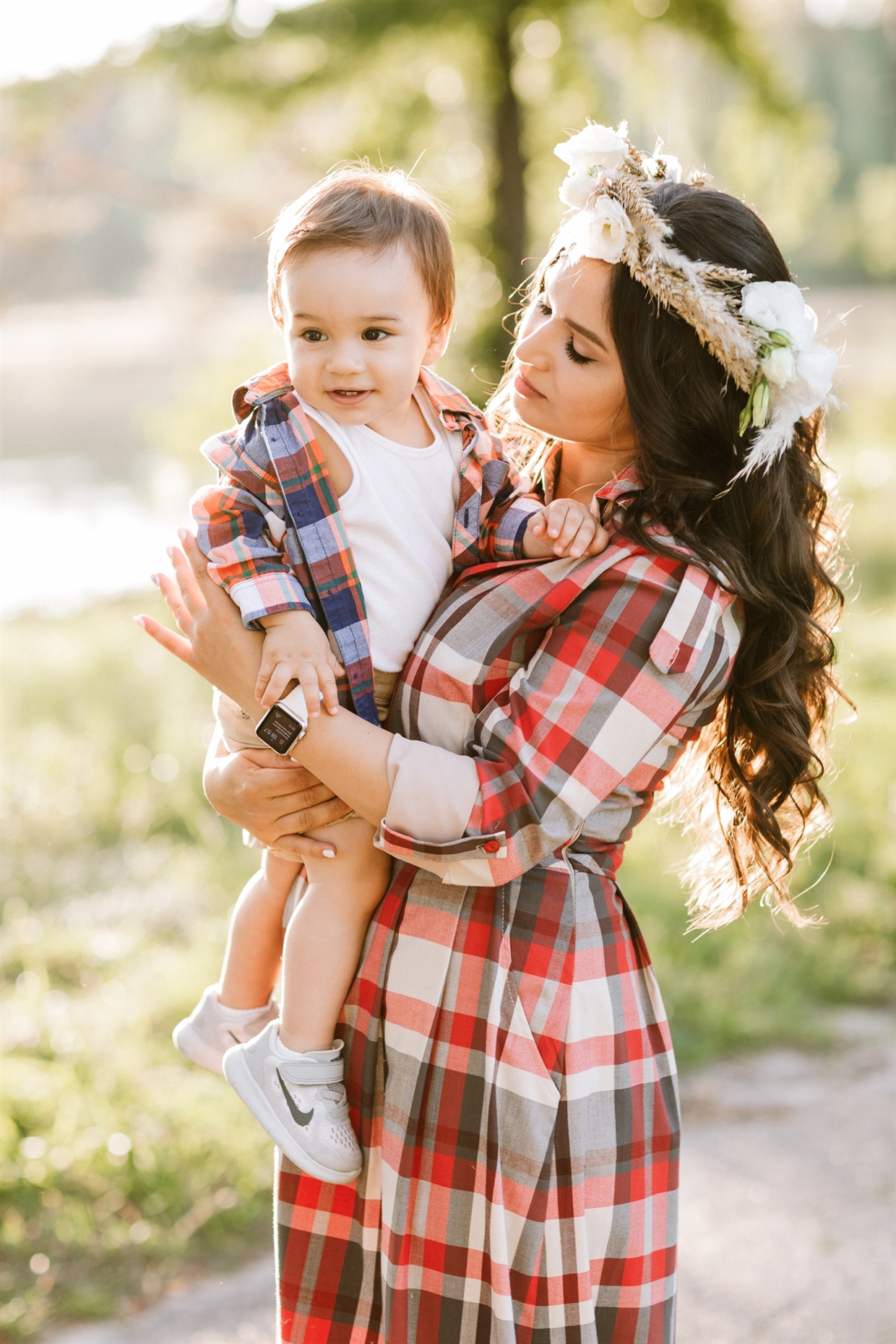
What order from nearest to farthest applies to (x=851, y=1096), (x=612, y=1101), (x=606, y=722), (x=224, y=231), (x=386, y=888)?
(x=606, y=722) → (x=612, y=1101) → (x=386, y=888) → (x=851, y=1096) → (x=224, y=231)

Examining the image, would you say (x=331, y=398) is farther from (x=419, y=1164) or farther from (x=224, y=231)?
(x=224, y=231)

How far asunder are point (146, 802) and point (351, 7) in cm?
444

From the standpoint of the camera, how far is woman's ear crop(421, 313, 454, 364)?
5.71 feet

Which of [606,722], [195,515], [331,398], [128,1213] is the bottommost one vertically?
Result: [128,1213]

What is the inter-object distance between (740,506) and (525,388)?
0.34 meters

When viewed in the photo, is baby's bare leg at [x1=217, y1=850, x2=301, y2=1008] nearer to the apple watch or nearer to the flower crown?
the apple watch

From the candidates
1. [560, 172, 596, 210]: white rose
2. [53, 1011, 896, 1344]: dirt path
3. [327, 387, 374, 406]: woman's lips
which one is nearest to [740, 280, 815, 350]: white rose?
[560, 172, 596, 210]: white rose

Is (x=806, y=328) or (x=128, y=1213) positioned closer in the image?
(x=806, y=328)

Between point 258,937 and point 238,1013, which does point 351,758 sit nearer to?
point 258,937

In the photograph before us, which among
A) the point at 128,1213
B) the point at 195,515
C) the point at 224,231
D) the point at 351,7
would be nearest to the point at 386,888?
the point at 195,515

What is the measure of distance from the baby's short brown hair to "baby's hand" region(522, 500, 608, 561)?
0.36m

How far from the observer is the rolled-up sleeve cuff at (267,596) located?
1.58 m

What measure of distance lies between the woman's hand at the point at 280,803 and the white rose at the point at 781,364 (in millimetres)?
802

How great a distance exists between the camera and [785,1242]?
109 inches
